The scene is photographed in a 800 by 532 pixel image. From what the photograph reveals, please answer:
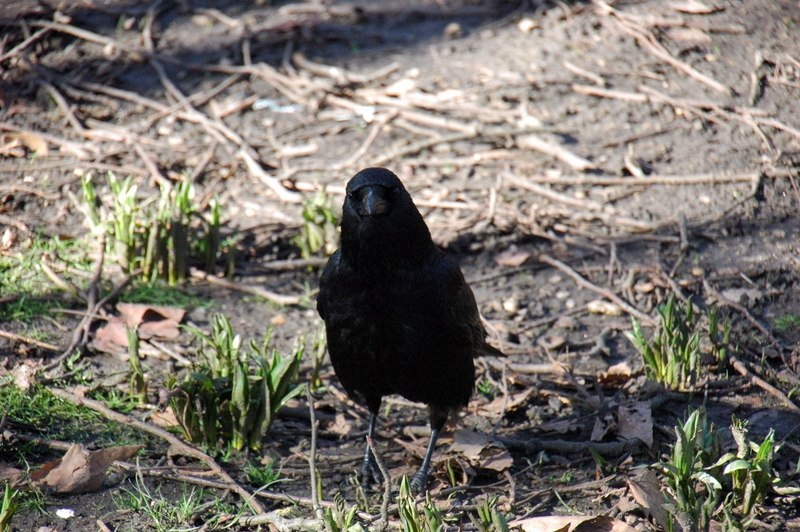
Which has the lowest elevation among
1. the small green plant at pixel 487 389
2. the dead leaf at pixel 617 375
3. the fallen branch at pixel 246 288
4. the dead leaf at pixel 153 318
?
the small green plant at pixel 487 389

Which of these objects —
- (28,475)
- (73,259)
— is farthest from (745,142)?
(28,475)

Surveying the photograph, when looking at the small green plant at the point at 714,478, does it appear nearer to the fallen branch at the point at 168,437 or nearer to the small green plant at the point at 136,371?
the fallen branch at the point at 168,437

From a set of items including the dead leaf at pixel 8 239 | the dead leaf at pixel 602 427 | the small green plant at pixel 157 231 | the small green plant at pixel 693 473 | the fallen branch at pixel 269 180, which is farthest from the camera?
the fallen branch at pixel 269 180

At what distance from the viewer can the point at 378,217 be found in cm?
328

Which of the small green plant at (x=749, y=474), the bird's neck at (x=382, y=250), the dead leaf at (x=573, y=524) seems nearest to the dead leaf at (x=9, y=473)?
the bird's neck at (x=382, y=250)

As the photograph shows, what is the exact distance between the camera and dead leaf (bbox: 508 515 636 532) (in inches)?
114

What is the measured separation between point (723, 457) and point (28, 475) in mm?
2604

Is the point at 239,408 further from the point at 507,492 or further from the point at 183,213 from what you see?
the point at 183,213

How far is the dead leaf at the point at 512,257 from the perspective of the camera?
17.2ft

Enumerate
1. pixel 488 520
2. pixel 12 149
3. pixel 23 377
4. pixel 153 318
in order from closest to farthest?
pixel 488 520, pixel 23 377, pixel 153 318, pixel 12 149

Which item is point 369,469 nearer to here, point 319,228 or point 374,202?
point 374,202

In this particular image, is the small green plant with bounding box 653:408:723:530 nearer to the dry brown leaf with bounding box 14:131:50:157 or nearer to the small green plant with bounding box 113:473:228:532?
the small green plant with bounding box 113:473:228:532

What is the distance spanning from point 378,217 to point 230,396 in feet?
3.39

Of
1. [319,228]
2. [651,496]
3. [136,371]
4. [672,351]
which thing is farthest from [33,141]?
[651,496]
